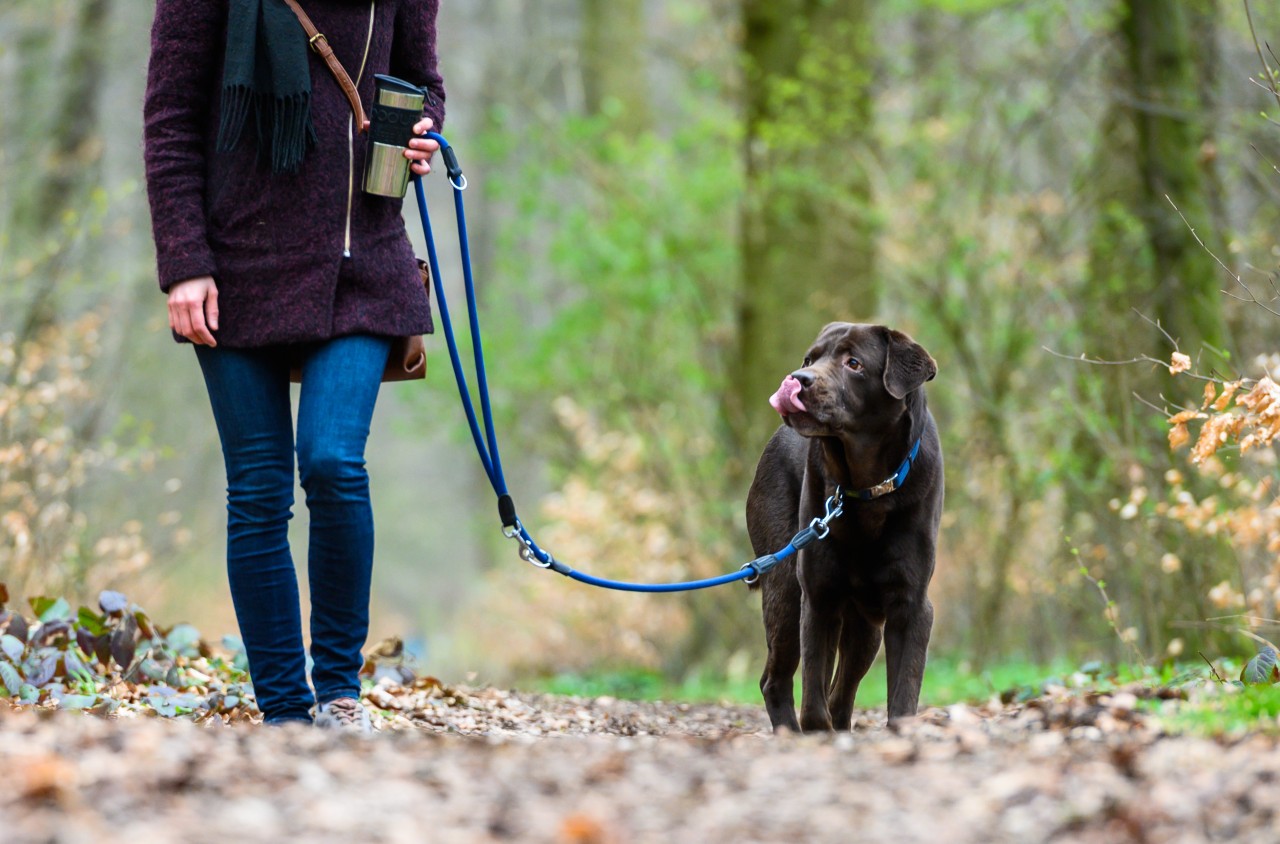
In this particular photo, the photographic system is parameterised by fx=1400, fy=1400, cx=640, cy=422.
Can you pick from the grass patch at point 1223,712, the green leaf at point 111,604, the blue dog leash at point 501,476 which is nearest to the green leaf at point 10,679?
the green leaf at point 111,604

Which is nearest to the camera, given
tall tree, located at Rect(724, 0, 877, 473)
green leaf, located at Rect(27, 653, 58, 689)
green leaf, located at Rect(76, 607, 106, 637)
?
green leaf, located at Rect(27, 653, 58, 689)

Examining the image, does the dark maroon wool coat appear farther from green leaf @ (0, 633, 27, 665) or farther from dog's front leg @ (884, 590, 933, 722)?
dog's front leg @ (884, 590, 933, 722)

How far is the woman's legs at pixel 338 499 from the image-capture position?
3.81 metres

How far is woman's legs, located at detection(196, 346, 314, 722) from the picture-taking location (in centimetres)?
387

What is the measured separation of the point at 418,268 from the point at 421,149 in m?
0.35

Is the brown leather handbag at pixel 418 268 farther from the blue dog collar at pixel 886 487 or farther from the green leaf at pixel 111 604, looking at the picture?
the green leaf at pixel 111 604

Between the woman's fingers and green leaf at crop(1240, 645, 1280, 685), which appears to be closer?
the woman's fingers

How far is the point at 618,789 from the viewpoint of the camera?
2.65 metres

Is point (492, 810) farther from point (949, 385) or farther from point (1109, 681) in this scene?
point (949, 385)

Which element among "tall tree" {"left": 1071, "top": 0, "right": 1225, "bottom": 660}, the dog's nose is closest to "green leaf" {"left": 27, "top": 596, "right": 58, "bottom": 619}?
the dog's nose

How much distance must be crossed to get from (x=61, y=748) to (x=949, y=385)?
7.02 metres

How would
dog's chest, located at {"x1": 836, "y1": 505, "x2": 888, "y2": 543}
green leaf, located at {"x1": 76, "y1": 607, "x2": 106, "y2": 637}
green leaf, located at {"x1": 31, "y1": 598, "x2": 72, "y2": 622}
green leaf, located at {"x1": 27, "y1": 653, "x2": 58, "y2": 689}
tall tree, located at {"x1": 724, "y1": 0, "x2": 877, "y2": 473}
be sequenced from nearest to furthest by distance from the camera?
dog's chest, located at {"x1": 836, "y1": 505, "x2": 888, "y2": 543}, green leaf, located at {"x1": 27, "y1": 653, "x2": 58, "y2": 689}, green leaf, located at {"x1": 76, "y1": 607, "x2": 106, "y2": 637}, green leaf, located at {"x1": 31, "y1": 598, "x2": 72, "y2": 622}, tall tree, located at {"x1": 724, "y1": 0, "x2": 877, "y2": 473}

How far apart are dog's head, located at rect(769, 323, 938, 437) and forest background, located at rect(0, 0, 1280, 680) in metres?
1.57

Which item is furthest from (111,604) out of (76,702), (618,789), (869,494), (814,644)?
(618,789)
